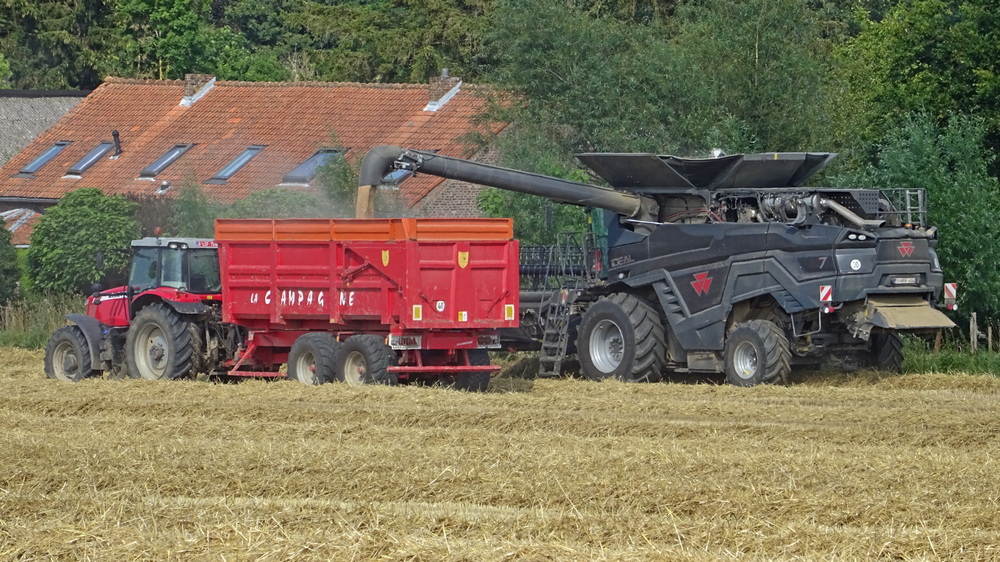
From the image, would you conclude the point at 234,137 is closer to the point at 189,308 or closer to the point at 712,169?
the point at 189,308

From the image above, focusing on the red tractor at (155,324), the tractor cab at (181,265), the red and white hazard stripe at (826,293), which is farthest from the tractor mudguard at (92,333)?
the red and white hazard stripe at (826,293)

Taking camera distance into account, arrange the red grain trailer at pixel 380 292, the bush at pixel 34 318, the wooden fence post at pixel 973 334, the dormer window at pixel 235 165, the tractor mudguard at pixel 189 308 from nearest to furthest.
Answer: the red grain trailer at pixel 380 292 → the tractor mudguard at pixel 189 308 → the wooden fence post at pixel 973 334 → the bush at pixel 34 318 → the dormer window at pixel 235 165

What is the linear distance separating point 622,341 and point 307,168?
1678 cm

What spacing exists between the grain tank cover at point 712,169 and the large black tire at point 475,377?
345cm

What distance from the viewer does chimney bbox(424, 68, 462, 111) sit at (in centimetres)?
3809

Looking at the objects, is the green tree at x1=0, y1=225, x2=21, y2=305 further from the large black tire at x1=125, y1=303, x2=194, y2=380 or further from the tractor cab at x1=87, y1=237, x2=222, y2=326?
the large black tire at x1=125, y1=303, x2=194, y2=380

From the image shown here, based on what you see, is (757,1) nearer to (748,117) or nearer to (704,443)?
(748,117)

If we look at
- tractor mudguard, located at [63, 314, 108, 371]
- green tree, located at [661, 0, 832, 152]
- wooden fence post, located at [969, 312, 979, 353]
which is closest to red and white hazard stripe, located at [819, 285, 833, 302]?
wooden fence post, located at [969, 312, 979, 353]

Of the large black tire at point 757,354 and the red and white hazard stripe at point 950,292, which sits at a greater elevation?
the red and white hazard stripe at point 950,292

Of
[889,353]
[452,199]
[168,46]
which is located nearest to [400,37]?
[168,46]

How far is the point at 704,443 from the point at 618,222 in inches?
311

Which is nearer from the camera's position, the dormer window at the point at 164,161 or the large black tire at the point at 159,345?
the large black tire at the point at 159,345

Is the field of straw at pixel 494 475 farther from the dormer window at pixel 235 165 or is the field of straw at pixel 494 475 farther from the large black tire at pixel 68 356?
the dormer window at pixel 235 165

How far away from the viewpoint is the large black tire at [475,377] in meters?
18.5
